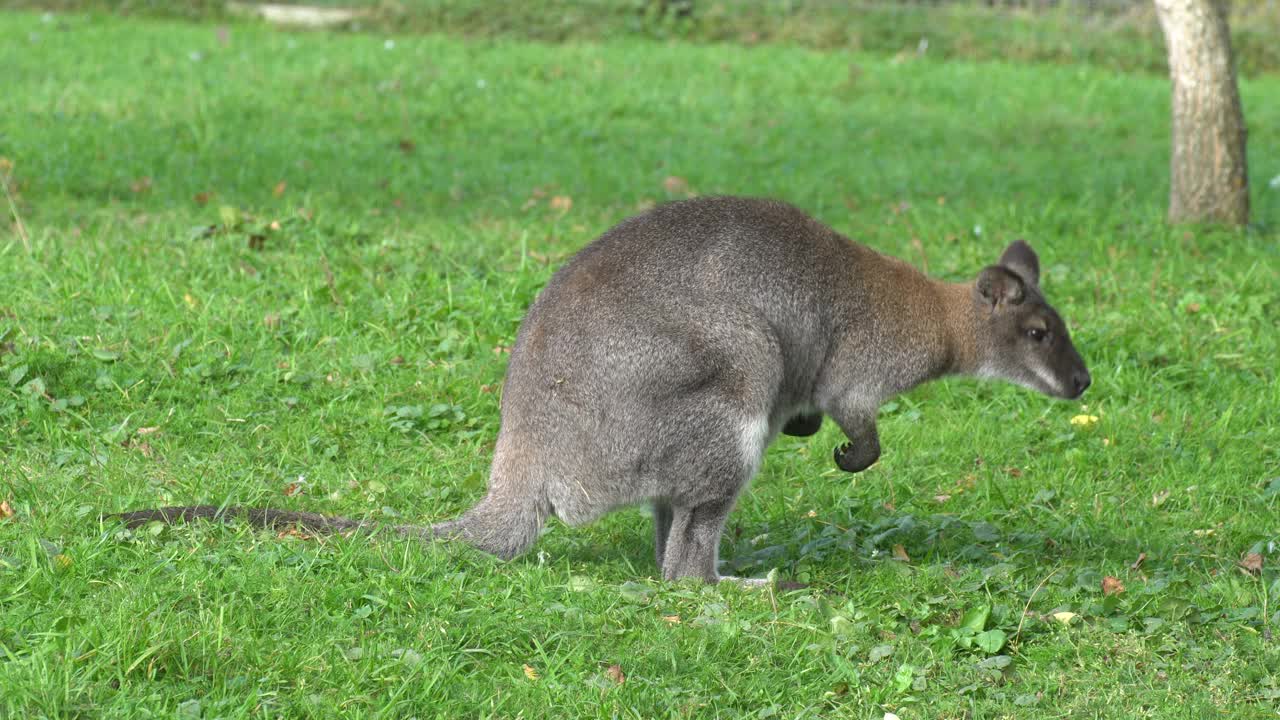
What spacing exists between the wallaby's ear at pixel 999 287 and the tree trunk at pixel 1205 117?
12.3ft

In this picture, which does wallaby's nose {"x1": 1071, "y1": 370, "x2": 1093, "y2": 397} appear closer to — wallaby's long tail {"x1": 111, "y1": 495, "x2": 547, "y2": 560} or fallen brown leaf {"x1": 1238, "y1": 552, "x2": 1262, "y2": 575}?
fallen brown leaf {"x1": 1238, "y1": 552, "x2": 1262, "y2": 575}

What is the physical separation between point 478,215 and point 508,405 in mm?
4230

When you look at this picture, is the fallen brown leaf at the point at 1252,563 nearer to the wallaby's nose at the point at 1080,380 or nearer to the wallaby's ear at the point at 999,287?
the wallaby's nose at the point at 1080,380

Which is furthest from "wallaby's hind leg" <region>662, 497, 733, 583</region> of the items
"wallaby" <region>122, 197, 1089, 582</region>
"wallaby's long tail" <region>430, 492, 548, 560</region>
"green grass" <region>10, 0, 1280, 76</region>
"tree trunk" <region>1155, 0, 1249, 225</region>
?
"green grass" <region>10, 0, 1280, 76</region>

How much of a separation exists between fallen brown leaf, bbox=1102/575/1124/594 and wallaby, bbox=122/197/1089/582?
2.77 ft

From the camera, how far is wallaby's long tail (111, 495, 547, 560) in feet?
14.4

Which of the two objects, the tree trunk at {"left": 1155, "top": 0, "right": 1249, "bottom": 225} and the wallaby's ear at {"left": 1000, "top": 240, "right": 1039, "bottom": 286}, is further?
the tree trunk at {"left": 1155, "top": 0, "right": 1249, "bottom": 225}

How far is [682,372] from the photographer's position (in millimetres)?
4332

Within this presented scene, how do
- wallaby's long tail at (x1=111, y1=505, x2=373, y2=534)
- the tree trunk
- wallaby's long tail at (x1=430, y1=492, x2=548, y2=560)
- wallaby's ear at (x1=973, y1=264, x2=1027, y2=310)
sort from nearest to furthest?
wallaby's long tail at (x1=111, y1=505, x2=373, y2=534) → wallaby's long tail at (x1=430, y1=492, x2=548, y2=560) → wallaby's ear at (x1=973, y1=264, x2=1027, y2=310) → the tree trunk

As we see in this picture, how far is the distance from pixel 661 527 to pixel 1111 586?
4.73 ft

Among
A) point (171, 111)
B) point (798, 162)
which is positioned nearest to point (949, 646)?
point (798, 162)

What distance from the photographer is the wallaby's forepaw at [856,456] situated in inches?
189

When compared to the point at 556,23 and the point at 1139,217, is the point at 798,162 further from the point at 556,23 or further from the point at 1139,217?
the point at 556,23

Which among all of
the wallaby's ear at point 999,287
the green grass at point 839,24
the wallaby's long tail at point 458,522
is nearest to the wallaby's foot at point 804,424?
the wallaby's ear at point 999,287
